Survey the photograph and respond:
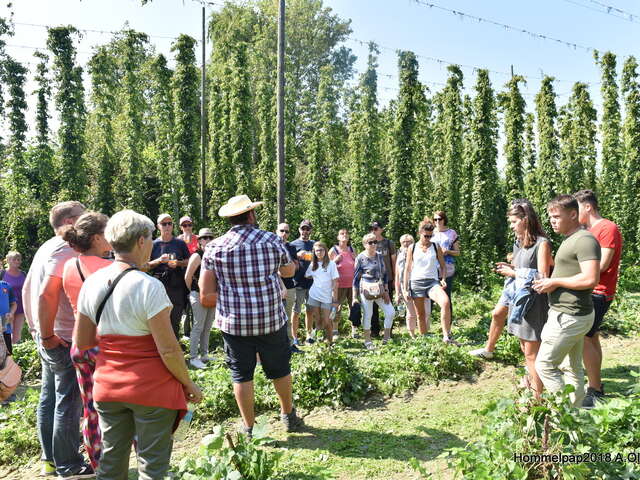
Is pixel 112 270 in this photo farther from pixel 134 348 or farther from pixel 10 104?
pixel 10 104

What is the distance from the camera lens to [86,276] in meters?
2.99

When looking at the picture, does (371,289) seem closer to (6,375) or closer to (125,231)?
(6,375)

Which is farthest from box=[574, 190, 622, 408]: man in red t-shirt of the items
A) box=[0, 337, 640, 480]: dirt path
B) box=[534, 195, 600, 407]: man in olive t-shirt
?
box=[534, 195, 600, 407]: man in olive t-shirt

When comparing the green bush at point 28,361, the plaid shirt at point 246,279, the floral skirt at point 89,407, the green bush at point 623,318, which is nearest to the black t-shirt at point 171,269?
the green bush at point 28,361

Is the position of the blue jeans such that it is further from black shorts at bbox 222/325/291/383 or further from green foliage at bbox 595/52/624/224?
green foliage at bbox 595/52/624/224

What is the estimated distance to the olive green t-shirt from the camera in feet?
11.0

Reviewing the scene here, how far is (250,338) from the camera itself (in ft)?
12.1

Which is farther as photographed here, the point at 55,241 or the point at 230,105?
the point at 230,105

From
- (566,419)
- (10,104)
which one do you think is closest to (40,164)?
(10,104)

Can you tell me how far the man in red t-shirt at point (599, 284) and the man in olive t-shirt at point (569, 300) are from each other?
0.92 m

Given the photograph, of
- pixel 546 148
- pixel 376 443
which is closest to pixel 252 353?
pixel 376 443

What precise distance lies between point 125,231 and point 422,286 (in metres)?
4.86

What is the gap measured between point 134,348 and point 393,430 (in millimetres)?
2576

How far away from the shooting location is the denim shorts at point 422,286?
655 cm
